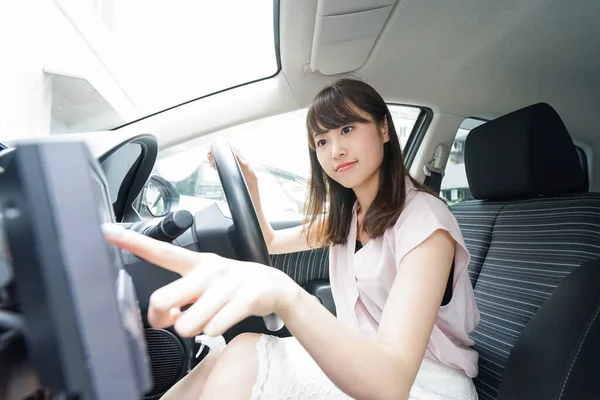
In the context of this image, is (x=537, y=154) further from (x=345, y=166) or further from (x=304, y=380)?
(x=304, y=380)

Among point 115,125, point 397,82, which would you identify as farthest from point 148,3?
point 397,82

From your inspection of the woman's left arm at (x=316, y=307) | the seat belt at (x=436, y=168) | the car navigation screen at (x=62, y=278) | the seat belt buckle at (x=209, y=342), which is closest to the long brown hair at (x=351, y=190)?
the woman's left arm at (x=316, y=307)

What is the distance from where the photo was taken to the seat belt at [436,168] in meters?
2.09

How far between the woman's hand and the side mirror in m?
1.05

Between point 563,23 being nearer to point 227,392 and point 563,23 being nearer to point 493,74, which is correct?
point 493,74

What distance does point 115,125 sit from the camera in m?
1.46

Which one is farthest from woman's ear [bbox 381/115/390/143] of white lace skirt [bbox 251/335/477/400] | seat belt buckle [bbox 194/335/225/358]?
seat belt buckle [bbox 194/335/225/358]

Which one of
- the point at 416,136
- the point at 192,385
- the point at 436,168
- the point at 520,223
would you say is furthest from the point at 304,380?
the point at 416,136

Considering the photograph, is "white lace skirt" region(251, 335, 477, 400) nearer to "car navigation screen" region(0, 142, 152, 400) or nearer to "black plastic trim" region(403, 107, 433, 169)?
"car navigation screen" region(0, 142, 152, 400)

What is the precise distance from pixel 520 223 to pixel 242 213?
0.86 meters

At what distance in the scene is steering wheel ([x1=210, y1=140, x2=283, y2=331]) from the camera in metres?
0.91

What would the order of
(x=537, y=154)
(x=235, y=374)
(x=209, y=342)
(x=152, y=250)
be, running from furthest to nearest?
1. (x=209, y=342)
2. (x=537, y=154)
3. (x=235, y=374)
4. (x=152, y=250)

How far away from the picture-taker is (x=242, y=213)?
928mm

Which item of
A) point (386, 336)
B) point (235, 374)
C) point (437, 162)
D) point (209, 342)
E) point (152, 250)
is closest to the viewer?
point (152, 250)
